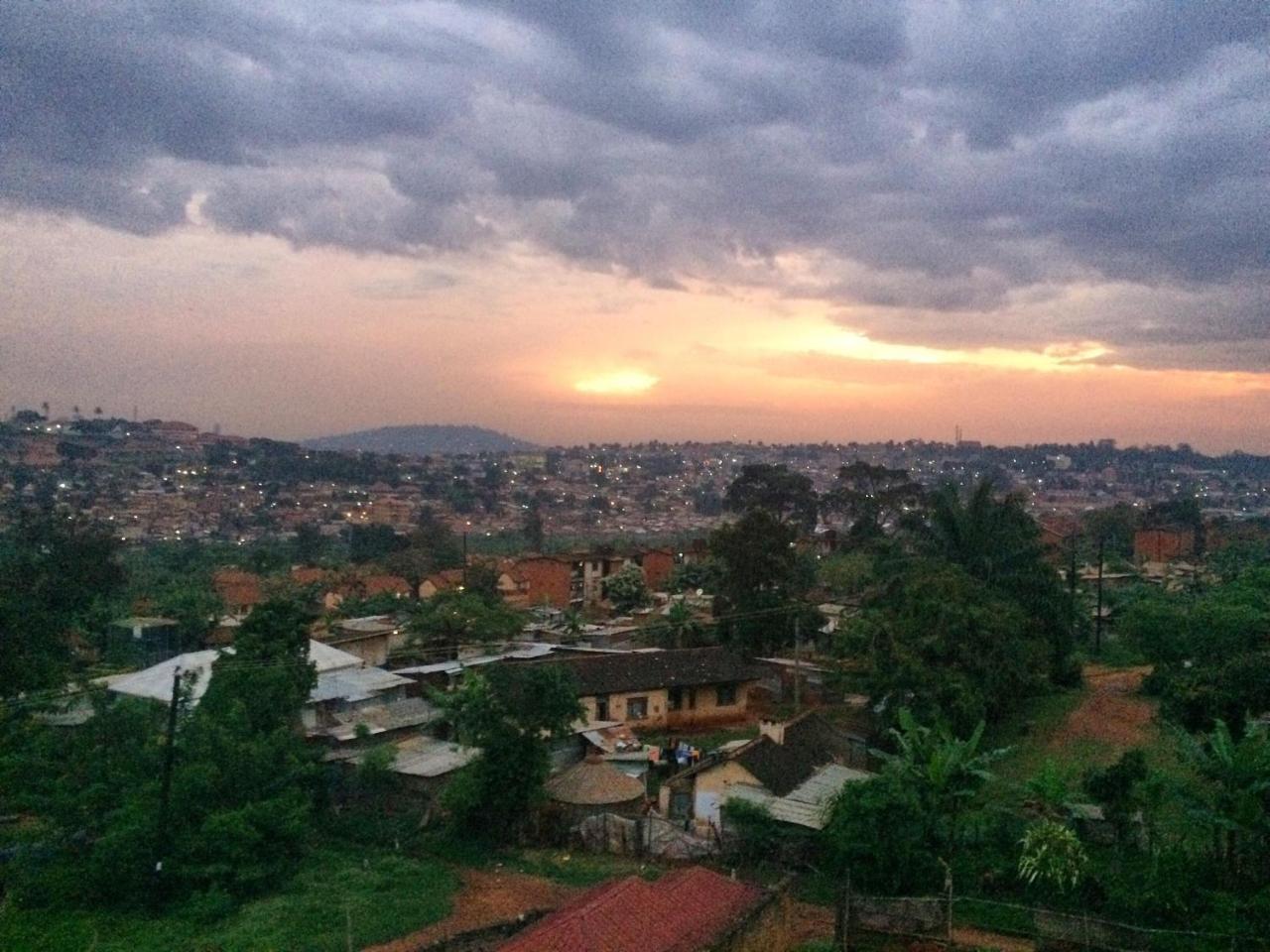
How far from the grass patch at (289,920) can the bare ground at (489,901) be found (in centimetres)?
21

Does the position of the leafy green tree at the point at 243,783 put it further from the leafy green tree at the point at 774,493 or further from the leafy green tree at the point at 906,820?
the leafy green tree at the point at 774,493

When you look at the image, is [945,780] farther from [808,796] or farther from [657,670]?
[657,670]

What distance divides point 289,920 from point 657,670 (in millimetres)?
13783

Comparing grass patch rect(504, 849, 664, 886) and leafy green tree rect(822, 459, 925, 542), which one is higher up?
leafy green tree rect(822, 459, 925, 542)

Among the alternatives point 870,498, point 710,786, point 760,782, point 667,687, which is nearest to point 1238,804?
point 760,782

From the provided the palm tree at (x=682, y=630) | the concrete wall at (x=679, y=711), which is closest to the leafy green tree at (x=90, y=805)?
the concrete wall at (x=679, y=711)

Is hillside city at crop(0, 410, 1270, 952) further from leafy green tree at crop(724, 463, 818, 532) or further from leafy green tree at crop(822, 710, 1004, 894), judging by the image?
leafy green tree at crop(724, 463, 818, 532)

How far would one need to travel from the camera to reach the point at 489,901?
51.7 feet

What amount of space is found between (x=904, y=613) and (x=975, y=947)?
10.2m

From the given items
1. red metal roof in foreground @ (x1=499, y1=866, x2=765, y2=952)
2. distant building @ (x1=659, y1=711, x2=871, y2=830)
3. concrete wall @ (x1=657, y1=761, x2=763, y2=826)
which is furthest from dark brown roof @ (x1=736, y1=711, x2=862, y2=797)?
red metal roof in foreground @ (x1=499, y1=866, x2=765, y2=952)

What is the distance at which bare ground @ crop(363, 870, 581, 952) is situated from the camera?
14.4m

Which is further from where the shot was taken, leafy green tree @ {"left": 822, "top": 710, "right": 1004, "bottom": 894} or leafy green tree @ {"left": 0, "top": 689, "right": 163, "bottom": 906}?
leafy green tree @ {"left": 0, "top": 689, "right": 163, "bottom": 906}

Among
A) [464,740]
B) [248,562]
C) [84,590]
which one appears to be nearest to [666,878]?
[464,740]

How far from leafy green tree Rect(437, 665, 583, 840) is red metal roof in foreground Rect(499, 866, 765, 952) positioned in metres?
5.97
